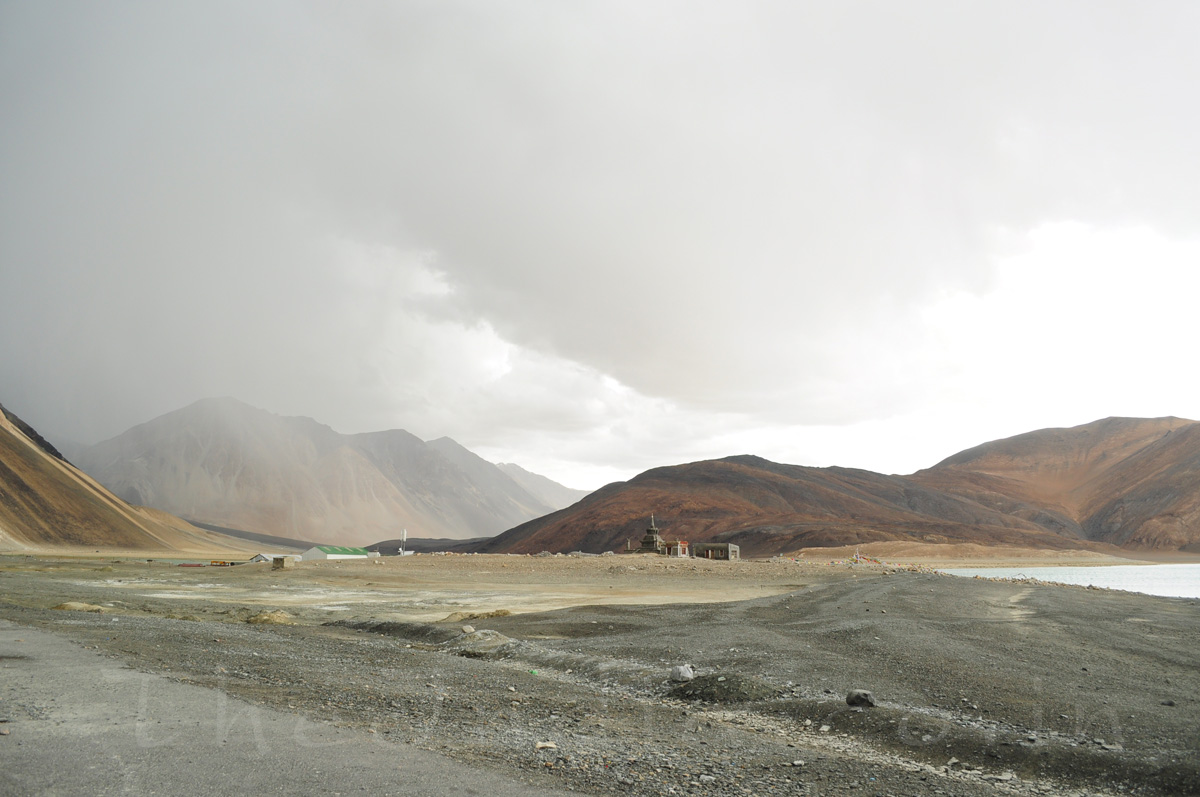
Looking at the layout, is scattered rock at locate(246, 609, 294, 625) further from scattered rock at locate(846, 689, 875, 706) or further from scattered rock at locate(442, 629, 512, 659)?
scattered rock at locate(846, 689, 875, 706)

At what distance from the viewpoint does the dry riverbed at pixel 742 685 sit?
7055 mm

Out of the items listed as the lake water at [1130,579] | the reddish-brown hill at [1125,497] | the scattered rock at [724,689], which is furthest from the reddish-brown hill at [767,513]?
the scattered rock at [724,689]

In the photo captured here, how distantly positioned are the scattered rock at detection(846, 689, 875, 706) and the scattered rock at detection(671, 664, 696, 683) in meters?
2.56

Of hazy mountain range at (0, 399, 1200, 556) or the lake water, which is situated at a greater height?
hazy mountain range at (0, 399, 1200, 556)

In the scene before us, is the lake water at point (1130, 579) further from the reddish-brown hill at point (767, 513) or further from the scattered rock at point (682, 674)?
the scattered rock at point (682, 674)

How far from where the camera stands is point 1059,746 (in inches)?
304

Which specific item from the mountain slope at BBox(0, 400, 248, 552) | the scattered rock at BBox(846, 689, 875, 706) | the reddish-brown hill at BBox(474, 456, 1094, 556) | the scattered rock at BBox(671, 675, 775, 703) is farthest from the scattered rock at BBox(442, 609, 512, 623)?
the mountain slope at BBox(0, 400, 248, 552)

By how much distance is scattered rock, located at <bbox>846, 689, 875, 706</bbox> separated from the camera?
9273mm

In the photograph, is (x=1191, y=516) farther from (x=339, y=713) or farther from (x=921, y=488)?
(x=339, y=713)

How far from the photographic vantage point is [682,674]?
36.6 ft

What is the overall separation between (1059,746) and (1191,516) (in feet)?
568

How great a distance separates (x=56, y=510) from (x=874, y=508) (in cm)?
14571

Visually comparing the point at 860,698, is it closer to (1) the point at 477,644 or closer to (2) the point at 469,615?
(1) the point at 477,644

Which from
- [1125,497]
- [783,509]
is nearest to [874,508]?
[783,509]
